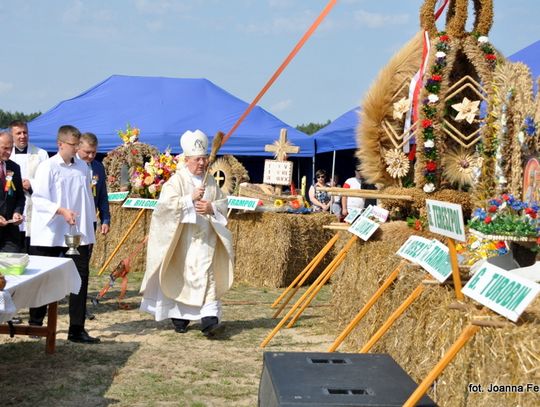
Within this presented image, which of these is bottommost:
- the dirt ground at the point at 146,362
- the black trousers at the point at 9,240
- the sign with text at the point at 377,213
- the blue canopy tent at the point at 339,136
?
the dirt ground at the point at 146,362

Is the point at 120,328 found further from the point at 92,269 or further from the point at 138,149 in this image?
the point at 138,149

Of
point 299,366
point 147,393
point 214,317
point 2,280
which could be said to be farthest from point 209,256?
point 299,366

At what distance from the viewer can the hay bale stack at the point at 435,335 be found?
331 cm

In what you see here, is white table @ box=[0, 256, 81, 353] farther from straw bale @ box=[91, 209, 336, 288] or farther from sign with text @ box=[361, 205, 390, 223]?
straw bale @ box=[91, 209, 336, 288]

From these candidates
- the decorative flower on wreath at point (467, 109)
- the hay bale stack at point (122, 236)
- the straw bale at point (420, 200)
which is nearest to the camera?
the straw bale at point (420, 200)

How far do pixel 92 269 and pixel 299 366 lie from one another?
955 centimetres

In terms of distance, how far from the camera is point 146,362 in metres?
6.55

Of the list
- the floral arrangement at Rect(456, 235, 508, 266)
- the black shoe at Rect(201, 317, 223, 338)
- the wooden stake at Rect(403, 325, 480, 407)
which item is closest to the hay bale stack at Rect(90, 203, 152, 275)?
the black shoe at Rect(201, 317, 223, 338)

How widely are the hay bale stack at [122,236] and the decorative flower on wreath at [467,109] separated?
5.85 m

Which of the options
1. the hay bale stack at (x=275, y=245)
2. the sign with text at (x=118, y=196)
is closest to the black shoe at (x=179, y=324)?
the hay bale stack at (x=275, y=245)

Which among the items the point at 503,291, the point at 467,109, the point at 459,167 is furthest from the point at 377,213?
the point at 503,291

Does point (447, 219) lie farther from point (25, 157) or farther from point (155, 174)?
point (155, 174)

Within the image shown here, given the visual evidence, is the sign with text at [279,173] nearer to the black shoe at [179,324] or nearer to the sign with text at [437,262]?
the black shoe at [179,324]

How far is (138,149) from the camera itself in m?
13.2
